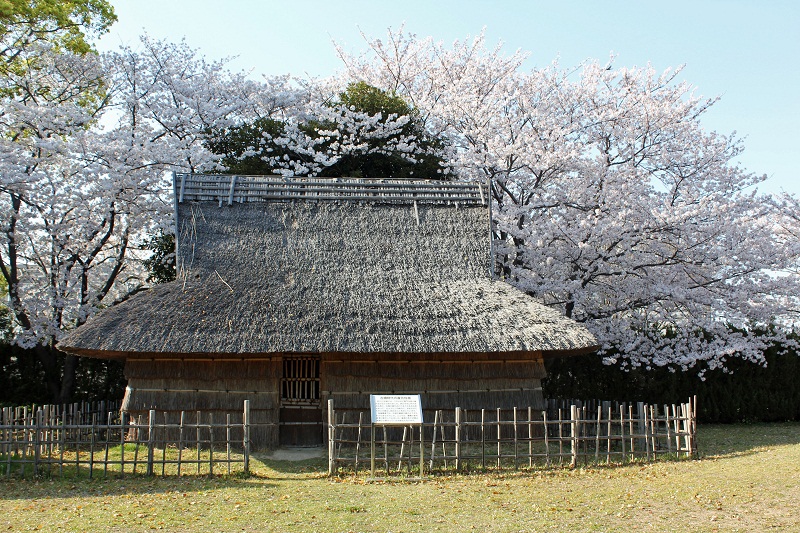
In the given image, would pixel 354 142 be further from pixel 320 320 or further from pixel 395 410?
pixel 395 410

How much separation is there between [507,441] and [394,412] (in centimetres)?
212

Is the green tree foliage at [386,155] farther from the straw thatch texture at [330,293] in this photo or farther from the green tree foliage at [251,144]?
the straw thatch texture at [330,293]

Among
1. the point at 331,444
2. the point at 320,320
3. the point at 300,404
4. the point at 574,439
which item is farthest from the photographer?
the point at 300,404

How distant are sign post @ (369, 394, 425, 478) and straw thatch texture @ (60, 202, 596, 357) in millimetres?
1489

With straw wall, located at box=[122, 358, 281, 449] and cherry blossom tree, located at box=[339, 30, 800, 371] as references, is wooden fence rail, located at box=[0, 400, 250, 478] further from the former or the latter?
cherry blossom tree, located at box=[339, 30, 800, 371]

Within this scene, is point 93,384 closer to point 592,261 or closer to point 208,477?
point 208,477

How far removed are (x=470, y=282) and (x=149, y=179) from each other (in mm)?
8662

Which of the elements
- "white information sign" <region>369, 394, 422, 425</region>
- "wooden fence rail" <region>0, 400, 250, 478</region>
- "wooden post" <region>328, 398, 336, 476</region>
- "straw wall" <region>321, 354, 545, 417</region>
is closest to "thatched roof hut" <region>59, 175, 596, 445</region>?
"straw wall" <region>321, 354, 545, 417</region>

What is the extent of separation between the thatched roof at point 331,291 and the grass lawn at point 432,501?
2492 millimetres

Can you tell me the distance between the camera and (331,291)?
48.5 feet

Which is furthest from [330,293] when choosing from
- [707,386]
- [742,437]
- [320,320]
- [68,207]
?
[707,386]

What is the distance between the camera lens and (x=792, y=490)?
1038 cm

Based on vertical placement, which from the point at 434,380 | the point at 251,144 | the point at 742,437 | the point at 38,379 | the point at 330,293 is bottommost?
the point at 742,437

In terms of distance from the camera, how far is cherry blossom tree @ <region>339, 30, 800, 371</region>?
58.6ft
